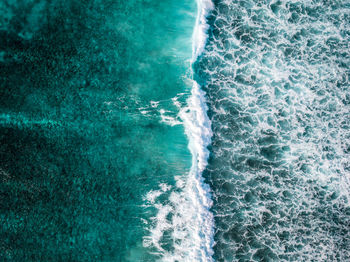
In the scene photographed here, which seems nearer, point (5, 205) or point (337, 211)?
point (5, 205)

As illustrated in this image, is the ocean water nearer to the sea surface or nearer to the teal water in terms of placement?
the sea surface

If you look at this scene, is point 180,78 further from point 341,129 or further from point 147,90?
point 341,129

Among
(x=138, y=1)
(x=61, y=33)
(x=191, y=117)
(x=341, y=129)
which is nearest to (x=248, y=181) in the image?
(x=191, y=117)

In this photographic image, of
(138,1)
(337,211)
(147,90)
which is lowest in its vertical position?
(337,211)

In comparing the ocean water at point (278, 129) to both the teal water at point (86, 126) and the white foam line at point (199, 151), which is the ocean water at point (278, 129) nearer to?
the white foam line at point (199, 151)

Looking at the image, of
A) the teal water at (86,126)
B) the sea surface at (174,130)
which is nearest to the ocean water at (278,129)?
the sea surface at (174,130)

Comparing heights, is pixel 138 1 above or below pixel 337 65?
above

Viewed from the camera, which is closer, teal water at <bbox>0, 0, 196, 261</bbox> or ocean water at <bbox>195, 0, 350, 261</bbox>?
teal water at <bbox>0, 0, 196, 261</bbox>

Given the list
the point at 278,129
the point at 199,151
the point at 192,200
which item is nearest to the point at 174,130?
the point at 199,151

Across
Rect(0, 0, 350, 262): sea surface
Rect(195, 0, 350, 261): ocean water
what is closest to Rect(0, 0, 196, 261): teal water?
Rect(0, 0, 350, 262): sea surface
